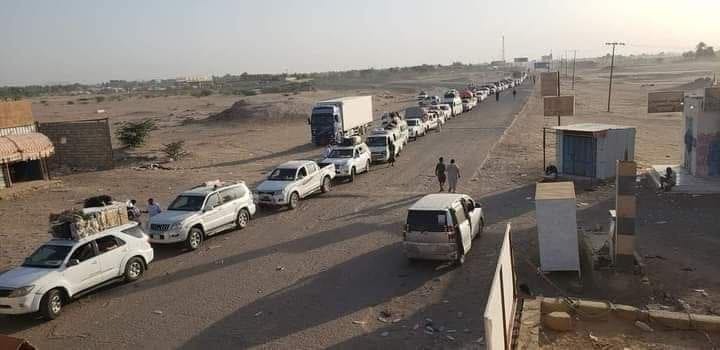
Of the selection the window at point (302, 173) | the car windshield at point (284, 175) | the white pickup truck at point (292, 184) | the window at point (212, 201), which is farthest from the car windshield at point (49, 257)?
the window at point (302, 173)

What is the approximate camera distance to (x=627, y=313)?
9.10m

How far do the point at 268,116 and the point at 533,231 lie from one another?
4318cm

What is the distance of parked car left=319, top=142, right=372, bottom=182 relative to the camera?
23.4m

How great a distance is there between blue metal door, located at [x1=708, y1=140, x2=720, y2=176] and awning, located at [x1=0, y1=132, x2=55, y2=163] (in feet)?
90.7

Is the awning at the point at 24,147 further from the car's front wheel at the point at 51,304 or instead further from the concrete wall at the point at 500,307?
the concrete wall at the point at 500,307

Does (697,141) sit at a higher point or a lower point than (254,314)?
higher

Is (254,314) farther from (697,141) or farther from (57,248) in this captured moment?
(697,141)

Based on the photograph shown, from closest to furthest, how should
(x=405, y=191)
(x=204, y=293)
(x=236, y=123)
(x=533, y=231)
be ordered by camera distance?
(x=204, y=293)
(x=533, y=231)
(x=405, y=191)
(x=236, y=123)

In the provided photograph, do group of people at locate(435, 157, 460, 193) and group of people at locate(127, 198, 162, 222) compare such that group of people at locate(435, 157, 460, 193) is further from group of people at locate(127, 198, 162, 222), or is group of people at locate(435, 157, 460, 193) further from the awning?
the awning

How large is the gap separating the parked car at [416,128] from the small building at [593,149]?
15.9 m

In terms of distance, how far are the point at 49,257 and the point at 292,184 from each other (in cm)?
883

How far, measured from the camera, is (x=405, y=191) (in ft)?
69.0

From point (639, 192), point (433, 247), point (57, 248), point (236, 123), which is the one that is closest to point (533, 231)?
point (433, 247)

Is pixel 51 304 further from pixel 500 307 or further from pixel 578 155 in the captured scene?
pixel 578 155
